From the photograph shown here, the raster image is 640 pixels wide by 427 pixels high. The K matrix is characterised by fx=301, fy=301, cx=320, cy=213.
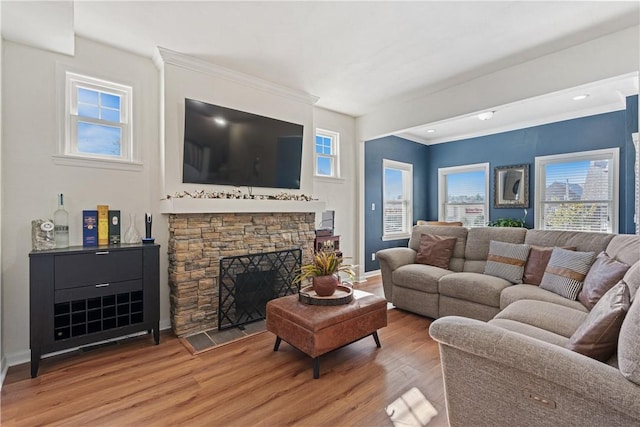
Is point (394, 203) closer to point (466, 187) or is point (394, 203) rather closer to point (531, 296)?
point (466, 187)

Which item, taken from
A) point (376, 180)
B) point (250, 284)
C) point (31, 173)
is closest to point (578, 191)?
point (376, 180)

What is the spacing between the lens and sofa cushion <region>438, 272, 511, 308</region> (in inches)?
108

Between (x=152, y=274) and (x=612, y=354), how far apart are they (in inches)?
119

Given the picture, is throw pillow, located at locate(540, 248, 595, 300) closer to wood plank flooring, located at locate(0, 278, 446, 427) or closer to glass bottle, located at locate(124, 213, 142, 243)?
wood plank flooring, located at locate(0, 278, 446, 427)

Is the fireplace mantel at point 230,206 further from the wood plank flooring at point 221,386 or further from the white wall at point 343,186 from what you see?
the wood plank flooring at point 221,386

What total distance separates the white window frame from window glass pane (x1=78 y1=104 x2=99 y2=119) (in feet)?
0.11

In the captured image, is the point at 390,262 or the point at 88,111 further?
the point at 390,262

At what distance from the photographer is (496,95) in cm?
332

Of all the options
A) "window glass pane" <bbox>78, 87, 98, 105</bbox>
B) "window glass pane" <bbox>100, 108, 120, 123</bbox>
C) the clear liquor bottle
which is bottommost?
the clear liquor bottle

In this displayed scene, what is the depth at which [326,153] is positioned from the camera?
4.73 metres

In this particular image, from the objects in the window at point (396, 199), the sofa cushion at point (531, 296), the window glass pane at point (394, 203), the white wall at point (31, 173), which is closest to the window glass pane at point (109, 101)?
the white wall at point (31, 173)

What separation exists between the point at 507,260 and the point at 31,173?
14.1ft

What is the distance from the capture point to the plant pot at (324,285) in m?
2.46

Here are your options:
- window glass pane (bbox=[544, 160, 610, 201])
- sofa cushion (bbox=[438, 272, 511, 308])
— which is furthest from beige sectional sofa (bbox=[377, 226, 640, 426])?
window glass pane (bbox=[544, 160, 610, 201])
